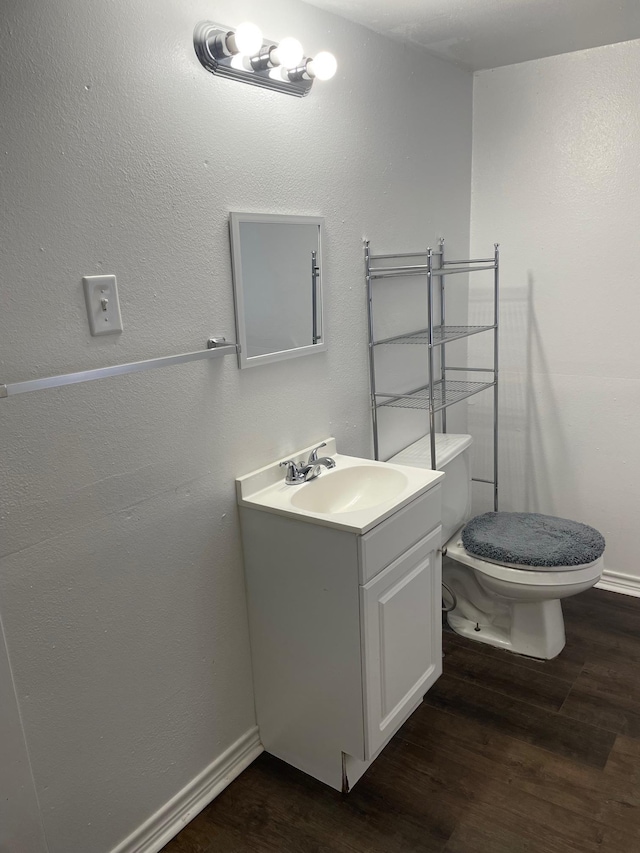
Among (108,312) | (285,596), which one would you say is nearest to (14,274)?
(108,312)

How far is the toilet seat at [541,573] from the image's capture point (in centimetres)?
216

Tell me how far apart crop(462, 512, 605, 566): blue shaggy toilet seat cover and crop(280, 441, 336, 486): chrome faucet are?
692 mm

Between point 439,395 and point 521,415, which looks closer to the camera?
point 439,395

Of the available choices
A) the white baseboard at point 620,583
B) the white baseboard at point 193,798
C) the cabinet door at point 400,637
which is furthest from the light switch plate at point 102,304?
the white baseboard at point 620,583

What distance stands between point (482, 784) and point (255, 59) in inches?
77.8

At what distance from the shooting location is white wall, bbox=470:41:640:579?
247 centimetres

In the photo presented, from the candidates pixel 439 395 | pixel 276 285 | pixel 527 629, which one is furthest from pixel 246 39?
pixel 527 629

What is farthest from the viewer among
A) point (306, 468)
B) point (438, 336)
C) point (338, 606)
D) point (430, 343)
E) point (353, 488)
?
point (438, 336)

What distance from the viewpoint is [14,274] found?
122cm

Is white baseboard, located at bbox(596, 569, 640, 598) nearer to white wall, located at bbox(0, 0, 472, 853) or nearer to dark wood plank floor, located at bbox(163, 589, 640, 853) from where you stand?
dark wood plank floor, located at bbox(163, 589, 640, 853)

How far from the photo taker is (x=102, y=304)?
137 cm

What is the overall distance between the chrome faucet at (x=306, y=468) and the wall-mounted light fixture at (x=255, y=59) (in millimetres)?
1012

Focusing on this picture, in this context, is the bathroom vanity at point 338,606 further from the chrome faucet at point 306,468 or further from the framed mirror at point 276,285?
the framed mirror at point 276,285

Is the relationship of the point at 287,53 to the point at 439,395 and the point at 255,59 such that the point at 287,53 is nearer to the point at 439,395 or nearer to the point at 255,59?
the point at 255,59
